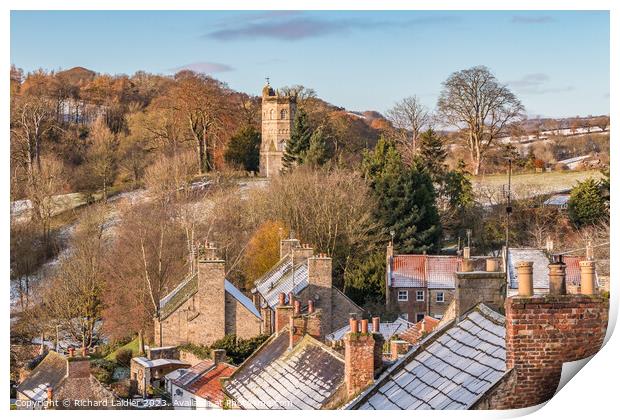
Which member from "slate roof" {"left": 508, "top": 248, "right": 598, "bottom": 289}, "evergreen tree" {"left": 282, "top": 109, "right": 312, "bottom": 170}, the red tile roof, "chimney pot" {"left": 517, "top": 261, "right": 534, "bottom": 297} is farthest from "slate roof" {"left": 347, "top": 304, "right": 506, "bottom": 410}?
"evergreen tree" {"left": 282, "top": 109, "right": 312, "bottom": 170}

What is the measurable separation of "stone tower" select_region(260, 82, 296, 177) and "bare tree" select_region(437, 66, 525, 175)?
894 centimetres

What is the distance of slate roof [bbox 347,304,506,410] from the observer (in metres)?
8.69

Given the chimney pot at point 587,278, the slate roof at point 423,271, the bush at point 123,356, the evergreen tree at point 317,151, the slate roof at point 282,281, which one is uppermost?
the evergreen tree at point 317,151

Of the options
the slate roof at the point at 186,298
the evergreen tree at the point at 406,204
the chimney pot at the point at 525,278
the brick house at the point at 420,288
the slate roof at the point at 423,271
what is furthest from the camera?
the evergreen tree at the point at 406,204

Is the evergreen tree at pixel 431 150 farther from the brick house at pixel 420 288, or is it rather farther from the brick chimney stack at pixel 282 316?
the brick chimney stack at pixel 282 316

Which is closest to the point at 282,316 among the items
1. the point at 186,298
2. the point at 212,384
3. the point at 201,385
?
the point at 212,384

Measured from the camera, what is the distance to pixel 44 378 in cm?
1559

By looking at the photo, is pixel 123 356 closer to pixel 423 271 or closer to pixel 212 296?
pixel 212 296

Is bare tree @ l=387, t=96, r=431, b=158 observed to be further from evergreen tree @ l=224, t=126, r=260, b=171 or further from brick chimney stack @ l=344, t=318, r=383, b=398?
brick chimney stack @ l=344, t=318, r=383, b=398

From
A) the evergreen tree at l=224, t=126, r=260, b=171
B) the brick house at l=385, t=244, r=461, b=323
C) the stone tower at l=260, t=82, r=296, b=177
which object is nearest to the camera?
the brick house at l=385, t=244, r=461, b=323

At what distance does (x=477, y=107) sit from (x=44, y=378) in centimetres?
2479

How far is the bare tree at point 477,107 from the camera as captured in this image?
36.0 m

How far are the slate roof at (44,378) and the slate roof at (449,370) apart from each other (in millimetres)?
6057

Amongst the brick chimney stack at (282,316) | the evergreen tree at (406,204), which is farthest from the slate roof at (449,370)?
the evergreen tree at (406,204)
